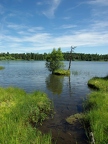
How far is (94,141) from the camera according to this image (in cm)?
1009

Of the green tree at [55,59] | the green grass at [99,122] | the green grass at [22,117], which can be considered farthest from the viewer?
the green tree at [55,59]

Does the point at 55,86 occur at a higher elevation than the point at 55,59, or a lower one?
lower

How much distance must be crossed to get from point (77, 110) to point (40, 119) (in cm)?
518

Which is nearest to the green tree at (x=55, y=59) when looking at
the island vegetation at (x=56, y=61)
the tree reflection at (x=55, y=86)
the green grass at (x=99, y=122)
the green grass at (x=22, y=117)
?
the island vegetation at (x=56, y=61)

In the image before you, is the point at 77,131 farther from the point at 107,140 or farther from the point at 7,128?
the point at 7,128

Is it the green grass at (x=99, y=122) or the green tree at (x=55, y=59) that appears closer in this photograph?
the green grass at (x=99, y=122)

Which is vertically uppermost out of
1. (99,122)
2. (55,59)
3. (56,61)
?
(55,59)

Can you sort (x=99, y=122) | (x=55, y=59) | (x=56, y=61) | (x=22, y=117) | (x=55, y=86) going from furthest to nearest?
1. (x=56, y=61)
2. (x=55, y=59)
3. (x=55, y=86)
4. (x=22, y=117)
5. (x=99, y=122)

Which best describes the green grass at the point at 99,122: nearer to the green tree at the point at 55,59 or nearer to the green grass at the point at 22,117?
the green grass at the point at 22,117

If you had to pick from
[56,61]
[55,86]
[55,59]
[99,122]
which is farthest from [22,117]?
[56,61]

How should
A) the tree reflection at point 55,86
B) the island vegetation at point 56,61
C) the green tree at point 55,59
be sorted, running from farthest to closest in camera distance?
the green tree at point 55,59 → the island vegetation at point 56,61 → the tree reflection at point 55,86

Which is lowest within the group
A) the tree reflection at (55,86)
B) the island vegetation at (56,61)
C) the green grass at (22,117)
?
the tree reflection at (55,86)

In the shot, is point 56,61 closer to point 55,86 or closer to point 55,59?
point 55,59

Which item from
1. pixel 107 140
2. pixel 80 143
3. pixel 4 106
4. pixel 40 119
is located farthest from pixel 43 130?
pixel 107 140
